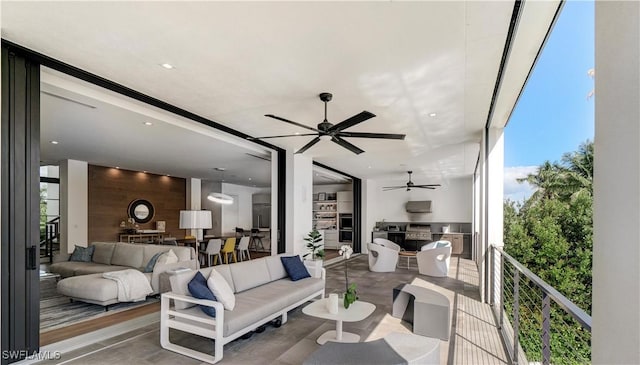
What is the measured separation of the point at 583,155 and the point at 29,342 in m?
8.38

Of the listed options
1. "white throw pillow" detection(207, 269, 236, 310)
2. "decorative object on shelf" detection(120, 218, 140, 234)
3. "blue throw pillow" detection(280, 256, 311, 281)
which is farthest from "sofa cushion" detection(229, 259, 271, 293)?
"decorative object on shelf" detection(120, 218, 140, 234)

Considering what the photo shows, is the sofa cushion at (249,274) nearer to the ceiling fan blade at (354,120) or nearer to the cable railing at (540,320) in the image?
the ceiling fan blade at (354,120)

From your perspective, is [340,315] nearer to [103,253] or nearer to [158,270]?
[158,270]

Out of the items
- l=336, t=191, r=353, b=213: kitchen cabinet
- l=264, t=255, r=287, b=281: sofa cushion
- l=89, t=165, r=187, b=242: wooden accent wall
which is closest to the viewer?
l=264, t=255, r=287, b=281: sofa cushion

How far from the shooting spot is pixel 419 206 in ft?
39.5

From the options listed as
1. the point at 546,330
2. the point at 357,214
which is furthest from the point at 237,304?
the point at 357,214

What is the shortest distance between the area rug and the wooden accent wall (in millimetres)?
3811

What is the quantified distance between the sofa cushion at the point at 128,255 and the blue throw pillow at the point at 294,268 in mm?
2804

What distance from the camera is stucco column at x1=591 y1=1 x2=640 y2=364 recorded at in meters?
0.70

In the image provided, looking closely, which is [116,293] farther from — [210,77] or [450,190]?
[450,190]

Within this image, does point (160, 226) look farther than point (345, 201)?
No

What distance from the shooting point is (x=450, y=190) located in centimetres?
1202

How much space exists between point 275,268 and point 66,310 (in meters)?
2.86

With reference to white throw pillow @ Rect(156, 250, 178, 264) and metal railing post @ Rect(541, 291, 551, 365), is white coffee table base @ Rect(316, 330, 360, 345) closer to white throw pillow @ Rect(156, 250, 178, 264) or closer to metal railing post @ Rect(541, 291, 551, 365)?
metal railing post @ Rect(541, 291, 551, 365)
